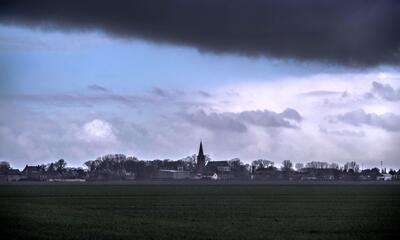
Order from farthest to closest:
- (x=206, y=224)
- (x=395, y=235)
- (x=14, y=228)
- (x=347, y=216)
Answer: (x=347, y=216) → (x=206, y=224) → (x=14, y=228) → (x=395, y=235)

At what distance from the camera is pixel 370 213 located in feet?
141

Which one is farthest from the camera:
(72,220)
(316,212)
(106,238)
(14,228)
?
(316,212)

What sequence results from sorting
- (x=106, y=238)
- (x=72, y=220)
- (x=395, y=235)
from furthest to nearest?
(x=72, y=220) → (x=395, y=235) → (x=106, y=238)

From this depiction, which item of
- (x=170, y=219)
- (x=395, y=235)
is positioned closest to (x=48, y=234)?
(x=170, y=219)

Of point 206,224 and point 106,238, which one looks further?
point 206,224

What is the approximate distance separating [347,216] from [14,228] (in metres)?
21.6

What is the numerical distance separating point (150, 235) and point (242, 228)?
5.74m

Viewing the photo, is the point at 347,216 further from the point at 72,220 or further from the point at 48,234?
the point at 48,234

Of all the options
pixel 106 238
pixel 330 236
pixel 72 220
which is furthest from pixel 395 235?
pixel 72 220

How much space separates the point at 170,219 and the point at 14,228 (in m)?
10.2

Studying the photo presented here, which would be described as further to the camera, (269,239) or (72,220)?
(72,220)

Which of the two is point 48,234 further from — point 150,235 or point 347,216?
point 347,216

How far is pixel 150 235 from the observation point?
92.8 feet

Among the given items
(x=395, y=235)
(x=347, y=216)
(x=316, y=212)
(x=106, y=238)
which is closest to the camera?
(x=106, y=238)
